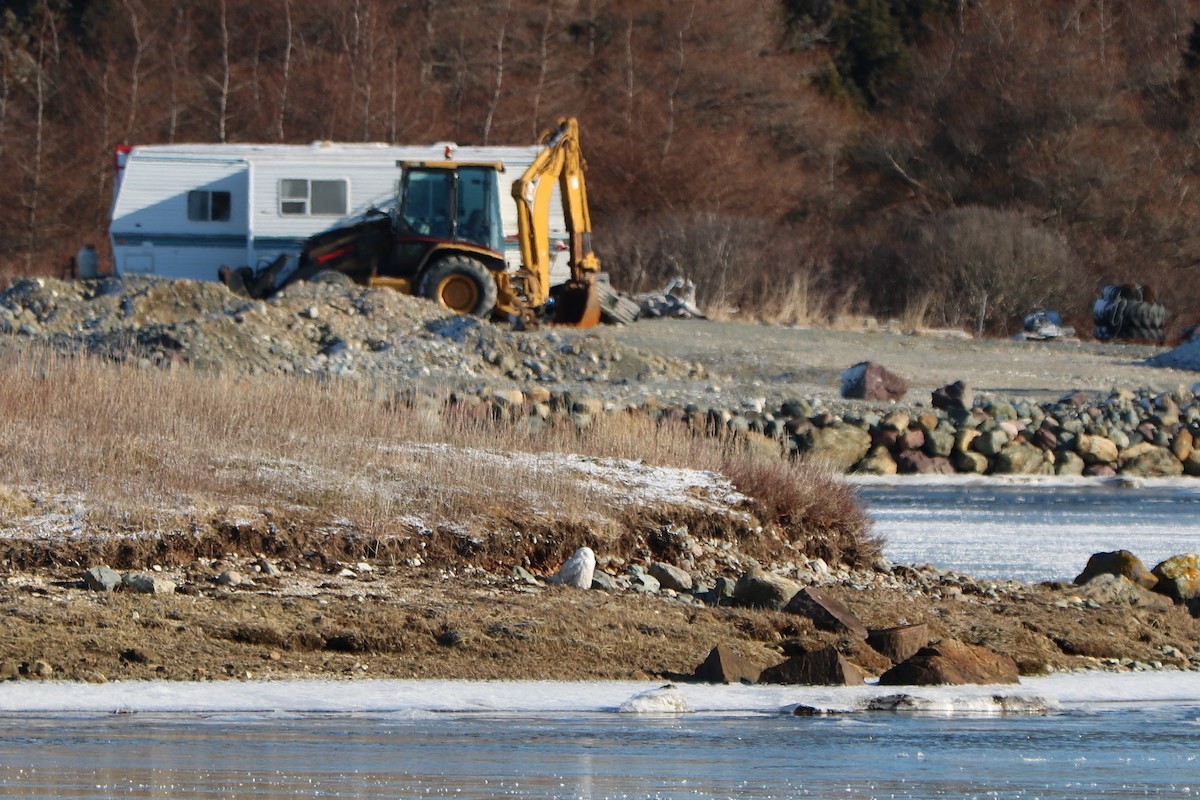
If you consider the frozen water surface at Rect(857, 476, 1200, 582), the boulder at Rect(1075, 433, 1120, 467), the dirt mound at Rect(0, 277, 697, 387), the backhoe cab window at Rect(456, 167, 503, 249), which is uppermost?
the backhoe cab window at Rect(456, 167, 503, 249)

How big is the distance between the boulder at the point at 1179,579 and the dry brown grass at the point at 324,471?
182 cm

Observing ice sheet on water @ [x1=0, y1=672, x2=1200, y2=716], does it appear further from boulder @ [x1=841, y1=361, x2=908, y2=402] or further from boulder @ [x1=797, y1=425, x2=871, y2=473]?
boulder @ [x1=841, y1=361, x2=908, y2=402]

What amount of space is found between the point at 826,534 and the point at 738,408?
373 inches

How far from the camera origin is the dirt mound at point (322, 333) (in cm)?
2277

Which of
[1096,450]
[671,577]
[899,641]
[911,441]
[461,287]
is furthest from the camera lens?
[461,287]

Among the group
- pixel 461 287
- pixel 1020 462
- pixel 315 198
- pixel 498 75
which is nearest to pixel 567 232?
pixel 461 287

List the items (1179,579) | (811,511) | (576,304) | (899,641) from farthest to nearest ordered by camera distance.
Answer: (576,304) < (811,511) < (1179,579) < (899,641)

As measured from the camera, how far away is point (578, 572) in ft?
33.2

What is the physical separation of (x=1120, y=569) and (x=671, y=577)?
2.85m

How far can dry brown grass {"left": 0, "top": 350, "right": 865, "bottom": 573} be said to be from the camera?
34.1 feet

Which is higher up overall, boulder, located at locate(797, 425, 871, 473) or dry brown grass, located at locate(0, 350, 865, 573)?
dry brown grass, located at locate(0, 350, 865, 573)

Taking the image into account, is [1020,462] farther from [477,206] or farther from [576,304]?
[477,206]

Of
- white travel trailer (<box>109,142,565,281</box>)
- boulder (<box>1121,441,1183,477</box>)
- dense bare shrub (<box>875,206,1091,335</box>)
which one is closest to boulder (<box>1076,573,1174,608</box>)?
boulder (<box>1121,441,1183,477</box>)

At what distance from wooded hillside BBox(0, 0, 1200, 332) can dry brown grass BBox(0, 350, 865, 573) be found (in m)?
28.6
